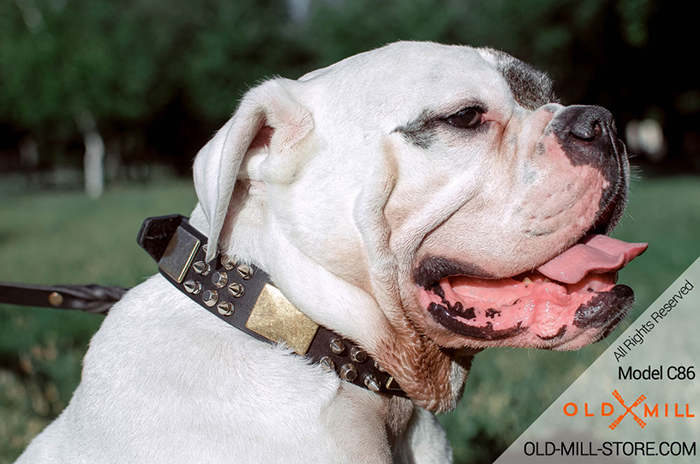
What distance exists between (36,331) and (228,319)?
12.5 feet

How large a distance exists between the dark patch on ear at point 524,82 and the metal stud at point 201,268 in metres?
1.34

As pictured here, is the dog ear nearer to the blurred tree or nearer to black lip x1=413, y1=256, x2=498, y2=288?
black lip x1=413, y1=256, x2=498, y2=288

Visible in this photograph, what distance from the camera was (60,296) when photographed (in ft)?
9.57

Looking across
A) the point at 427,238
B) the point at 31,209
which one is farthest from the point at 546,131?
the point at 31,209

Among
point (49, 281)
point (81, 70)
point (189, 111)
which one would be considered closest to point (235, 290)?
point (49, 281)

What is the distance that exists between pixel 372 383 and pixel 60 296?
151 centimetres

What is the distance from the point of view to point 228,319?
2.22 m

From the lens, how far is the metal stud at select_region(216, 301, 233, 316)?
2.22 meters

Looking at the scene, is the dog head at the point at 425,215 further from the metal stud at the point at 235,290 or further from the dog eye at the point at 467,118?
the metal stud at the point at 235,290

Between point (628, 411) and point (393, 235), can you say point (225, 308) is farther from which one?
point (628, 411)

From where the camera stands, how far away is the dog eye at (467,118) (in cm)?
237

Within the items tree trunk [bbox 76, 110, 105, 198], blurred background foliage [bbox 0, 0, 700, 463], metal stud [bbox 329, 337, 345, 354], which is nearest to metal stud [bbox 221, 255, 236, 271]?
metal stud [bbox 329, 337, 345, 354]

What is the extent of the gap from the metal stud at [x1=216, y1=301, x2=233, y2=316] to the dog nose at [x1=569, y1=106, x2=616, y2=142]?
1368 millimetres

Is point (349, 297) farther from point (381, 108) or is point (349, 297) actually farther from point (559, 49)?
point (559, 49)
